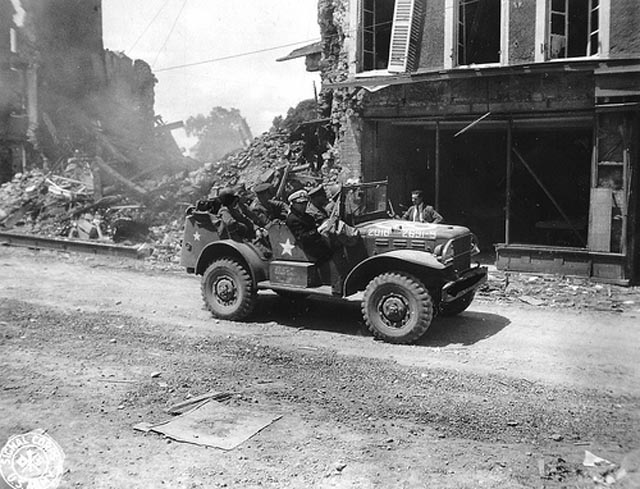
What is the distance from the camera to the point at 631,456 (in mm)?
5125

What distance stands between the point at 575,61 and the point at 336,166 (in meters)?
6.28

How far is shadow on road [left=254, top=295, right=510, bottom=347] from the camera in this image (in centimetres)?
881

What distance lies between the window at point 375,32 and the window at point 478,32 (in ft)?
6.09

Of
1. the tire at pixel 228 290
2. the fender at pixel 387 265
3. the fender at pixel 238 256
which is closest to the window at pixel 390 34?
the fender at pixel 238 256

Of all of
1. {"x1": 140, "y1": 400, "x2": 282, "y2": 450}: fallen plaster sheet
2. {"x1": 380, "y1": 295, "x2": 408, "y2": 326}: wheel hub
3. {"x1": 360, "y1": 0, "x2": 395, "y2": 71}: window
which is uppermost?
{"x1": 360, "y1": 0, "x2": 395, "y2": 71}: window

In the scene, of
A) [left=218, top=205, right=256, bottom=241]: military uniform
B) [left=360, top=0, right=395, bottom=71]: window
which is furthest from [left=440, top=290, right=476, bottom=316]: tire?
[left=360, top=0, right=395, bottom=71]: window

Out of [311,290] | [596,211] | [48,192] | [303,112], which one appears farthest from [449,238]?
[48,192]

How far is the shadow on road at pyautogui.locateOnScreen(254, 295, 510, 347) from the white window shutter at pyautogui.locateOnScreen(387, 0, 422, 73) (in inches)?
263

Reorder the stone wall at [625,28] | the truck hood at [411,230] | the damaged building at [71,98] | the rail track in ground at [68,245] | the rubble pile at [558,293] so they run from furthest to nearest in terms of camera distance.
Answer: the damaged building at [71,98] → the rail track in ground at [68,245] → the stone wall at [625,28] → the rubble pile at [558,293] → the truck hood at [411,230]

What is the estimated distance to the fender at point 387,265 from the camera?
26.9 ft

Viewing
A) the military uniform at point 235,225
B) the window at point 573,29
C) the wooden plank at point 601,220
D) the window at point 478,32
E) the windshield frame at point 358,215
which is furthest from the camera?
the window at point 478,32

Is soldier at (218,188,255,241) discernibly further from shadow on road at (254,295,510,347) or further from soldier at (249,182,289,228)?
shadow on road at (254,295,510,347)

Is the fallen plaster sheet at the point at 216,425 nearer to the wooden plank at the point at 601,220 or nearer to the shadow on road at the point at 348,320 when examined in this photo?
the shadow on road at the point at 348,320

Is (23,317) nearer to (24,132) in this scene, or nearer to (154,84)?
(24,132)
